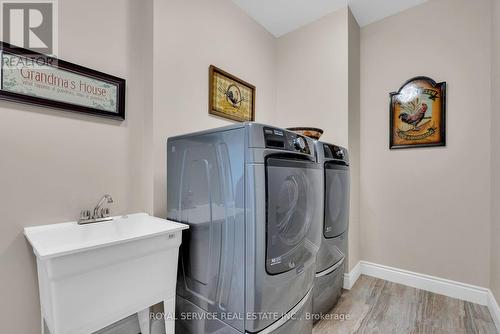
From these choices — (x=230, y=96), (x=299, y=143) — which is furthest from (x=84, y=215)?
(x=230, y=96)

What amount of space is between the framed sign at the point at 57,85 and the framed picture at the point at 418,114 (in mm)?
2554

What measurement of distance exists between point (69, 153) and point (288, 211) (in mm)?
1270

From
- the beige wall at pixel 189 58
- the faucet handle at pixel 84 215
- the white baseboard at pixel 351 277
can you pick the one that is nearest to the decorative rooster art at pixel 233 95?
the beige wall at pixel 189 58

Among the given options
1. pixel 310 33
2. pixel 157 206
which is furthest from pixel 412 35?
pixel 157 206

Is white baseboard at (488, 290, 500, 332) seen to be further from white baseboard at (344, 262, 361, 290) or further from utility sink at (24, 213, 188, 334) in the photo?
utility sink at (24, 213, 188, 334)

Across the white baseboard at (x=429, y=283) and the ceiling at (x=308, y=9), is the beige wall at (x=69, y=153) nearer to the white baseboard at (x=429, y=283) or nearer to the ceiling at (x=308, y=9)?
the ceiling at (x=308, y=9)

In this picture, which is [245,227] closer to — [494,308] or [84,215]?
[84,215]

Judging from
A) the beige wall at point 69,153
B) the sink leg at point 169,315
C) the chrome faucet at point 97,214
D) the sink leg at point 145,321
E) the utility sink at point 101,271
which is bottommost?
the sink leg at point 145,321

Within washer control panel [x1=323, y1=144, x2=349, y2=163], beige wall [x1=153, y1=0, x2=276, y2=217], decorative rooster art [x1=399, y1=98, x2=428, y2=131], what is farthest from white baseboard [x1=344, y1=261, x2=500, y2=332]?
beige wall [x1=153, y1=0, x2=276, y2=217]

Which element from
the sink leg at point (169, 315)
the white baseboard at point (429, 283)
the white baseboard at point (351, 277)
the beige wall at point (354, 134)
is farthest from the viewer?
the beige wall at point (354, 134)

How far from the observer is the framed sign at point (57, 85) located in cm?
116

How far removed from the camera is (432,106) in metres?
2.28

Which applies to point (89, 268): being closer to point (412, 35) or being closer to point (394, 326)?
point (394, 326)

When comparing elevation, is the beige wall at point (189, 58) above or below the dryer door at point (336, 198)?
above
